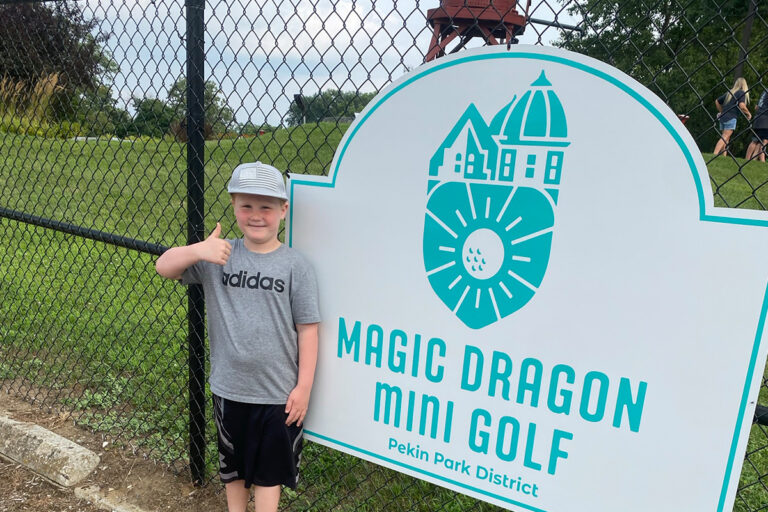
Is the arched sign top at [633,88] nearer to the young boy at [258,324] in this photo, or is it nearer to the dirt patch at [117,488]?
the young boy at [258,324]

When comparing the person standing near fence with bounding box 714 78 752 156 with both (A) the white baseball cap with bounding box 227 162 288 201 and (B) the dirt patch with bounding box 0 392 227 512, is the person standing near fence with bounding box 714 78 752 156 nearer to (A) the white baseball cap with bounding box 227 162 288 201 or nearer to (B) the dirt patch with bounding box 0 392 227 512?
(A) the white baseball cap with bounding box 227 162 288 201

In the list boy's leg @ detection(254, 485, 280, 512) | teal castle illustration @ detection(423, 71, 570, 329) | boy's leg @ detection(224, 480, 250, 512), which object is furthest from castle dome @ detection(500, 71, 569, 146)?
boy's leg @ detection(224, 480, 250, 512)

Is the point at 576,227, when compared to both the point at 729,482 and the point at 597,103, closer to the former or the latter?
the point at 597,103

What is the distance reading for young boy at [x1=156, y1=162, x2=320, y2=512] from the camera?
1795 mm

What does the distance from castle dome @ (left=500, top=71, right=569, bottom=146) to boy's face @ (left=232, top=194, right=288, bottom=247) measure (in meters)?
0.75

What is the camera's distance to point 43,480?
257 cm

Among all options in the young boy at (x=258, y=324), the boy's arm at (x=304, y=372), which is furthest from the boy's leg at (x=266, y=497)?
the boy's arm at (x=304, y=372)

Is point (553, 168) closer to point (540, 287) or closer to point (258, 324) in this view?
point (540, 287)

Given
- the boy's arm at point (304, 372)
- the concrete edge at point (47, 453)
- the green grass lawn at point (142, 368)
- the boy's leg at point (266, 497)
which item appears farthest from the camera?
the concrete edge at point (47, 453)

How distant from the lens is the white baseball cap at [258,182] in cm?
172

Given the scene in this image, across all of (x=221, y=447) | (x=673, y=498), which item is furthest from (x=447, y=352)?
(x=221, y=447)

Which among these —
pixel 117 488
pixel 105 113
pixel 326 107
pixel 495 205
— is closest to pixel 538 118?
pixel 495 205

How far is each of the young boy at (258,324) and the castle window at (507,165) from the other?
663mm

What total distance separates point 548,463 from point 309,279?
2.88ft
